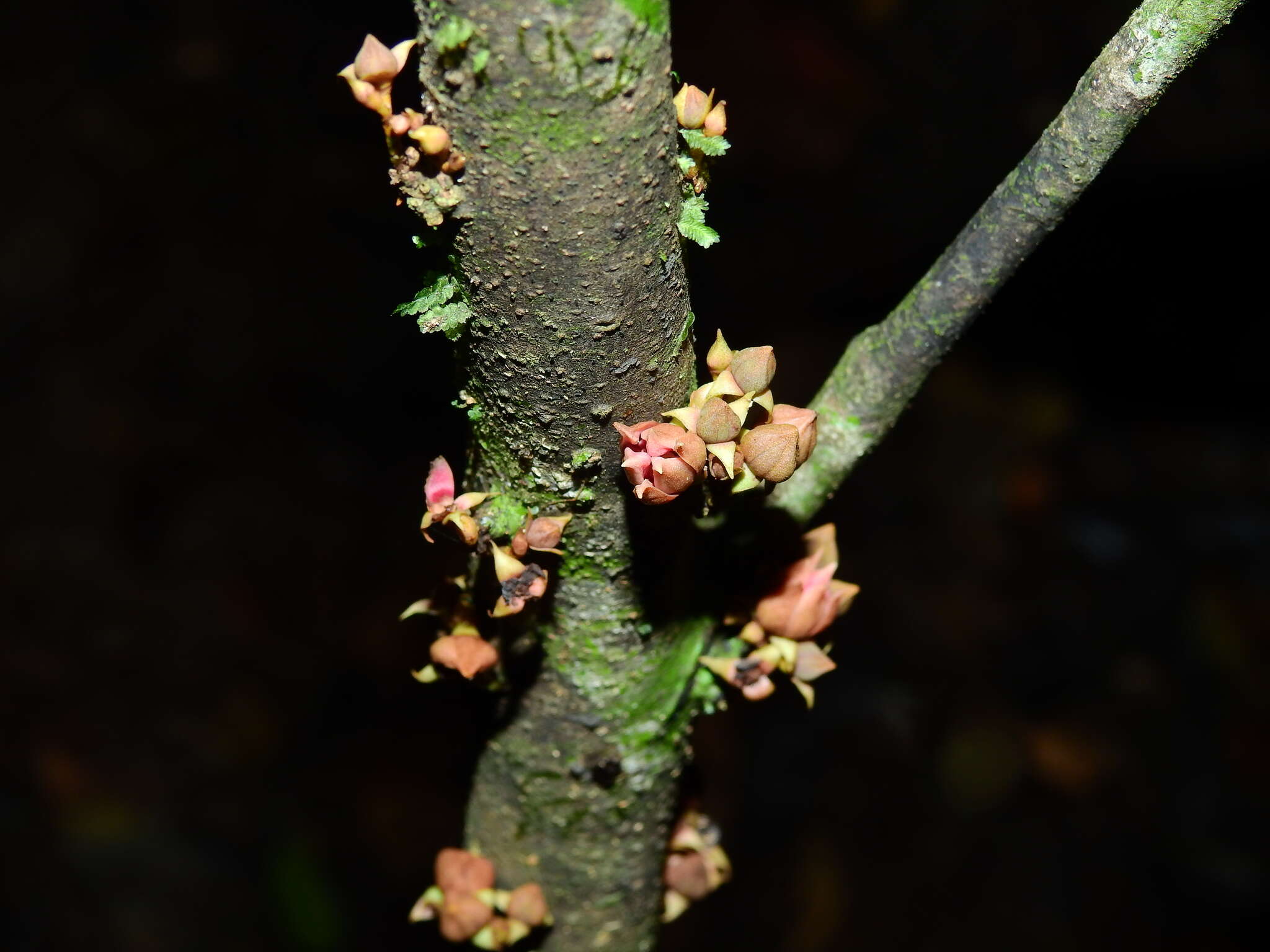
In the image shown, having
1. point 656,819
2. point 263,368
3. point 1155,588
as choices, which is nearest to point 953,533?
point 1155,588

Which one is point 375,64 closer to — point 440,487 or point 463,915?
point 440,487

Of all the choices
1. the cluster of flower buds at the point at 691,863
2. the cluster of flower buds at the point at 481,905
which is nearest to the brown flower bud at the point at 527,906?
the cluster of flower buds at the point at 481,905

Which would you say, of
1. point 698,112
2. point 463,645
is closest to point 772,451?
point 698,112

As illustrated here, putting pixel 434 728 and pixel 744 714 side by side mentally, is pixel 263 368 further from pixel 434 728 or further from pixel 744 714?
pixel 744 714

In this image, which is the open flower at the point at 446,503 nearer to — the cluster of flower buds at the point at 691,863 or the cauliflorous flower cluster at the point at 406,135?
the cauliflorous flower cluster at the point at 406,135

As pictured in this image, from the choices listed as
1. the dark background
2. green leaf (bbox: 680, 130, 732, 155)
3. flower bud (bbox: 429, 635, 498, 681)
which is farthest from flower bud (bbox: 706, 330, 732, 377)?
the dark background

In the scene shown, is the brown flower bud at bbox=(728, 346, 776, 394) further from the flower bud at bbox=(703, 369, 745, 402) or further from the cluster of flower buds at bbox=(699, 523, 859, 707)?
the cluster of flower buds at bbox=(699, 523, 859, 707)
